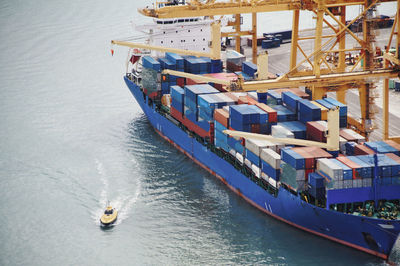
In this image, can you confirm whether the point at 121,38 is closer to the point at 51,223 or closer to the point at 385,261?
the point at 51,223

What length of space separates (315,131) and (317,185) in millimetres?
5609

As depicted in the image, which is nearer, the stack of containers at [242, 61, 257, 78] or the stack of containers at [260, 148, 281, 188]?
the stack of containers at [260, 148, 281, 188]

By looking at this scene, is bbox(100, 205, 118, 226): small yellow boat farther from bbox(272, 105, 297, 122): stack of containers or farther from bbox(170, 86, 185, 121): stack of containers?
bbox(170, 86, 185, 121): stack of containers

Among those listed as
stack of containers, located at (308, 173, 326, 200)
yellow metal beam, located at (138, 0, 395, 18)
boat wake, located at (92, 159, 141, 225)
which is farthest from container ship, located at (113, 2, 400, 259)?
boat wake, located at (92, 159, 141, 225)

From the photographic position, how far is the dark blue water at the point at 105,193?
144 ft

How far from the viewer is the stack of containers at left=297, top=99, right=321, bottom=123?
49625 mm

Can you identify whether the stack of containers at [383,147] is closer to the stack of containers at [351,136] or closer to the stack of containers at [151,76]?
the stack of containers at [351,136]

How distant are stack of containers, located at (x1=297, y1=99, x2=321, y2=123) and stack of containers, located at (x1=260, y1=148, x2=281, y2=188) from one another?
4.48 metres

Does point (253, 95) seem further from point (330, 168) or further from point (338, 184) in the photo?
point (338, 184)

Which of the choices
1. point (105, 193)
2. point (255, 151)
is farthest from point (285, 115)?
point (105, 193)

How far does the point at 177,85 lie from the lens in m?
66.1

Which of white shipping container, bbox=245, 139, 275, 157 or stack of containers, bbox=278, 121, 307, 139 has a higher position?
stack of containers, bbox=278, 121, 307, 139

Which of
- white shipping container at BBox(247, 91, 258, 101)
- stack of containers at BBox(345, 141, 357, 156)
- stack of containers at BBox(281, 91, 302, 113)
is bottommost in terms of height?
stack of containers at BBox(345, 141, 357, 156)

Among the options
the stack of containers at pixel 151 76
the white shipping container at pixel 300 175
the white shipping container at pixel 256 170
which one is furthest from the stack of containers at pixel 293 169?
the stack of containers at pixel 151 76
